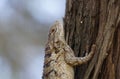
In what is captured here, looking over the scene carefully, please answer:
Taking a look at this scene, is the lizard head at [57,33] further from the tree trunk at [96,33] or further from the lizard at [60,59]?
the tree trunk at [96,33]

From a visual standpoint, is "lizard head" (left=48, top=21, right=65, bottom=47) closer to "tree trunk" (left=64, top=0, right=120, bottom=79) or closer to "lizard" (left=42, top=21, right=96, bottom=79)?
"lizard" (left=42, top=21, right=96, bottom=79)

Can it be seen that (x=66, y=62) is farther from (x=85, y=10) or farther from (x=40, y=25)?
(x=40, y=25)

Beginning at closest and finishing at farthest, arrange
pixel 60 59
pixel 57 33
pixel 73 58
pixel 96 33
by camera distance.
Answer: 1. pixel 96 33
2. pixel 73 58
3. pixel 60 59
4. pixel 57 33

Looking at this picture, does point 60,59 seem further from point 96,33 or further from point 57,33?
point 96,33

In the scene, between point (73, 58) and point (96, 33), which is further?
point (73, 58)

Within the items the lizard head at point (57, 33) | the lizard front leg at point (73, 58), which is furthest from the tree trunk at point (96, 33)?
the lizard head at point (57, 33)

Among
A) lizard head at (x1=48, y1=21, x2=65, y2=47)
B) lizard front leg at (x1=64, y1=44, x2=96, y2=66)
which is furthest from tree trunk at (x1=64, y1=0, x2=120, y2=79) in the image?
lizard head at (x1=48, y1=21, x2=65, y2=47)

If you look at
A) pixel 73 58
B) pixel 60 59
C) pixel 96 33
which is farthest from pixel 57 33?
pixel 96 33
